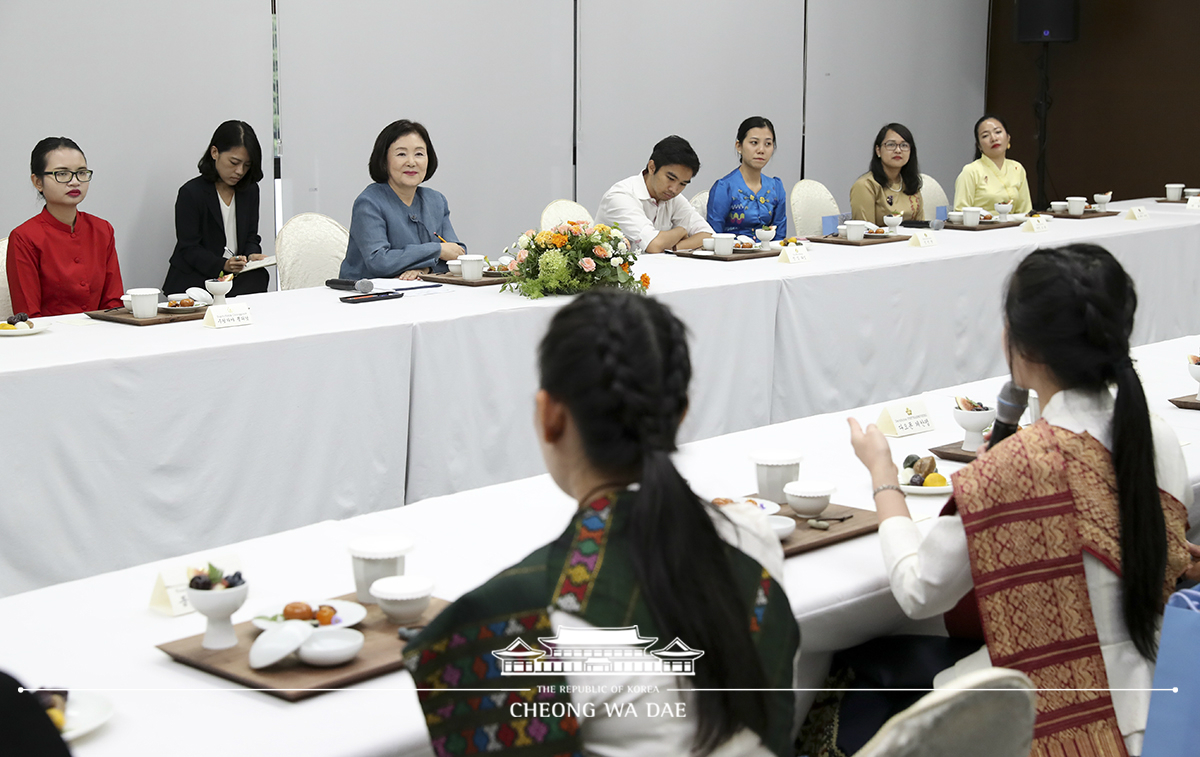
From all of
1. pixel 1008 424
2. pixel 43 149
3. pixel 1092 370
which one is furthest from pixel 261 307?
pixel 1092 370

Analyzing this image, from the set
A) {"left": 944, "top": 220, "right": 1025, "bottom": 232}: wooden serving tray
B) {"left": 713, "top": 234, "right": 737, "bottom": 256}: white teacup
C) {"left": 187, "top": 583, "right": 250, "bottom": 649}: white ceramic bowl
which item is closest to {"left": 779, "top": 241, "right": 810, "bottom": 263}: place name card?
{"left": 713, "top": 234, "right": 737, "bottom": 256}: white teacup

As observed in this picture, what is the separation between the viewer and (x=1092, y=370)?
142 cm

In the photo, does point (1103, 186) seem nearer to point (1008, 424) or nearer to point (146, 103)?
point (146, 103)

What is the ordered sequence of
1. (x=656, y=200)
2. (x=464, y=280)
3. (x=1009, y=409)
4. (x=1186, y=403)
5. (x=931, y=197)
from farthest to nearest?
(x=931, y=197)
(x=656, y=200)
(x=464, y=280)
(x=1186, y=403)
(x=1009, y=409)

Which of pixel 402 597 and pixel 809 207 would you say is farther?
pixel 809 207

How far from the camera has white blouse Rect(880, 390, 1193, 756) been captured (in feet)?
4.56

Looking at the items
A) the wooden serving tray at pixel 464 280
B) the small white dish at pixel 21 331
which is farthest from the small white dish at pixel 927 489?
the small white dish at pixel 21 331

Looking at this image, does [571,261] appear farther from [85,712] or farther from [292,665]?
[85,712]

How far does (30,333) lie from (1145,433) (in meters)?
2.37

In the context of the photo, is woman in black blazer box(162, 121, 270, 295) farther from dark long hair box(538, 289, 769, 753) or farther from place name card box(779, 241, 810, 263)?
dark long hair box(538, 289, 769, 753)

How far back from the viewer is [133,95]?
4.64 metres

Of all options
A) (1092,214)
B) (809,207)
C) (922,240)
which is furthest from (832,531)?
(1092,214)

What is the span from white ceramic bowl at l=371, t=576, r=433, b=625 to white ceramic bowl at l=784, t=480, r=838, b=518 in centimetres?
58

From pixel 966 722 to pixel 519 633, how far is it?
368 millimetres
